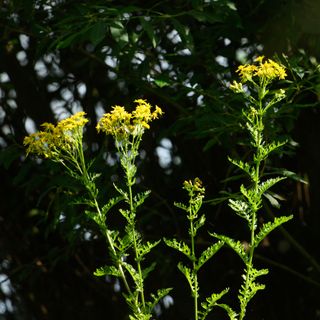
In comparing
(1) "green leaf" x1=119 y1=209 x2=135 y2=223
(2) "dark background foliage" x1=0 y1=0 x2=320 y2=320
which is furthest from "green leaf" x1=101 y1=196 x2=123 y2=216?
(2) "dark background foliage" x1=0 y1=0 x2=320 y2=320

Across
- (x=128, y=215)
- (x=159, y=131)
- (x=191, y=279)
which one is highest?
(x=128, y=215)

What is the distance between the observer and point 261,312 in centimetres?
400

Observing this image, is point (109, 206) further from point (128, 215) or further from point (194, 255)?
point (194, 255)

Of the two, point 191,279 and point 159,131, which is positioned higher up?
point 191,279

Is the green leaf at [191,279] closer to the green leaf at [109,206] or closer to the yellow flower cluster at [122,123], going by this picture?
the green leaf at [109,206]

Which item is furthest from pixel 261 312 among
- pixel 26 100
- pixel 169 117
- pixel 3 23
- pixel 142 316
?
pixel 142 316

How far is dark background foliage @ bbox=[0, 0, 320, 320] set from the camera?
306cm

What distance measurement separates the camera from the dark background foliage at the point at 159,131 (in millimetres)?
3057

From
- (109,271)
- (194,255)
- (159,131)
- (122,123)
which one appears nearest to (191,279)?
(194,255)

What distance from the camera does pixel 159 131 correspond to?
420 centimetres

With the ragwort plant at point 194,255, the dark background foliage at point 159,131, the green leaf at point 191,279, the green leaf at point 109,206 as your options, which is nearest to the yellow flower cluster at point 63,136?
the green leaf at point 109,206

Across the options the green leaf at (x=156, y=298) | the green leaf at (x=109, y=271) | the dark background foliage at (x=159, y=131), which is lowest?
the dark background foliage at (x=159, y=131)

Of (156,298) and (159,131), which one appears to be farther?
(159,131)

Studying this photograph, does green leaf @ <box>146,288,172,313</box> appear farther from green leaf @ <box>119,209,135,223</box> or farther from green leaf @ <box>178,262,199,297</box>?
green leaf @ <box>119,209,135,223</box>
